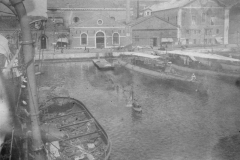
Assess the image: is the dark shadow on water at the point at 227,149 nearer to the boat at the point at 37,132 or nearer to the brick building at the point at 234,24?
the boat at the point at 37,132

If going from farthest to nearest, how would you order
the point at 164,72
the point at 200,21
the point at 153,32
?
1. the point at 200,21
2. the point at 153,32
3. the point at 164,72

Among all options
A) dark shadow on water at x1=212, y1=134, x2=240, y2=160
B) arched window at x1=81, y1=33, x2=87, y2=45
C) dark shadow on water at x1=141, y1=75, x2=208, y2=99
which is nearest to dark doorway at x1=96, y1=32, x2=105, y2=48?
arched window at x1=81, y1=33, x2=87, y2=45

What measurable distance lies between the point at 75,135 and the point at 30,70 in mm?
6403

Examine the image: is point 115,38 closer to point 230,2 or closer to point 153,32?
point 153,32

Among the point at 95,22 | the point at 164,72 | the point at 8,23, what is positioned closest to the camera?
the point at 164,72

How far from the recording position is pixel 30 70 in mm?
6023

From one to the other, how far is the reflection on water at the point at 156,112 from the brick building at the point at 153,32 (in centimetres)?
1803

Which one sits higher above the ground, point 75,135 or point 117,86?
point 117,86

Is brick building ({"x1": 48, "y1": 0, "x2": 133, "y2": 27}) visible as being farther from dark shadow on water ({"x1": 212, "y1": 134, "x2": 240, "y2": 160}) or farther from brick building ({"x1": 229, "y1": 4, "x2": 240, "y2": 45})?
dark shadow on water ({"x1": 212, "y1": 134, "x2": 240, "y2": 160})

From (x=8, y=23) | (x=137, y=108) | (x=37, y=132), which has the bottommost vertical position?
(x=137, y=108)

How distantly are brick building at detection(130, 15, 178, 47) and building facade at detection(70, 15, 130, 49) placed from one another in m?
1.71

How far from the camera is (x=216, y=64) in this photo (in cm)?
2772

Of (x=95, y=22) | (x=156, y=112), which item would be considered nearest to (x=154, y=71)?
(x=156, y=112)

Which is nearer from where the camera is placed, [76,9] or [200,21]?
[200,21]
